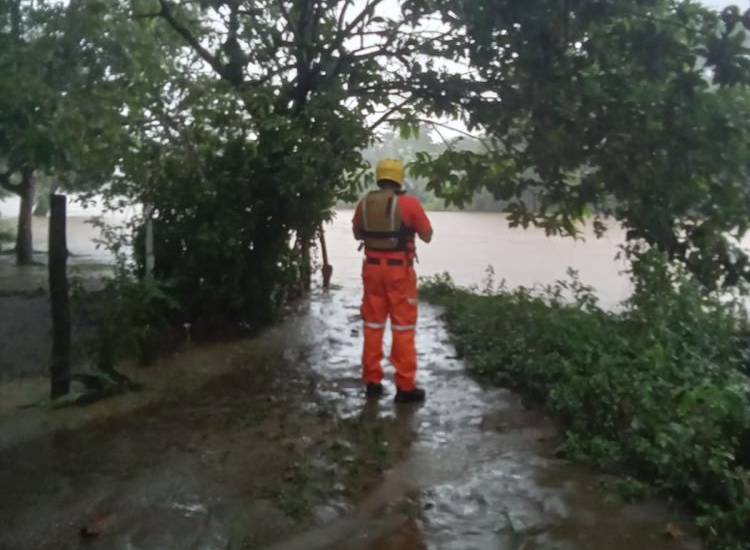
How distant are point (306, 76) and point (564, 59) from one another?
9.06ft

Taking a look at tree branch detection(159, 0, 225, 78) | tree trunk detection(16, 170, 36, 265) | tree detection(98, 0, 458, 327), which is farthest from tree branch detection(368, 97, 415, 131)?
tree trunk detection(16, 170, 36, 265)

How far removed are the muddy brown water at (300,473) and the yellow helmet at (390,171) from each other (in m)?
1.78

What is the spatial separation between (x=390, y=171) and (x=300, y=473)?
282 cm

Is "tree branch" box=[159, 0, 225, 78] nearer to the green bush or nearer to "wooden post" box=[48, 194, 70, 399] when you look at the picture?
"wooden post" box=[48, 194, 70, 399]

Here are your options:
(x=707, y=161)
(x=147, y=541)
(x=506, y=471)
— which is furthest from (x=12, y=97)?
(x=707, y=161)

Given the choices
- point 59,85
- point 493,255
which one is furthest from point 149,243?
point 493,255

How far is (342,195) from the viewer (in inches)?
381

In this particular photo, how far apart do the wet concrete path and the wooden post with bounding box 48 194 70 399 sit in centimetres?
68

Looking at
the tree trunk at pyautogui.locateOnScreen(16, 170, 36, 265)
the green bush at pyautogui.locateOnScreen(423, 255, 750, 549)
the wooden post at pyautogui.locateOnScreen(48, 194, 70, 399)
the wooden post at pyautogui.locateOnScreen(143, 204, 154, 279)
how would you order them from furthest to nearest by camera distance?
1. the tree trunk at pyautogui.locateOnScreen(16, 170, 36, 265)
2. the wooden post at pyautogui.locateOnScreen(143, 204, 154, 279)
3. the wooden post at pyautogui.locateOnScreen(48, 194, 70, 399)
4. the green bush at pyautogui.locateOnScreen(423, 255, 750, 549)

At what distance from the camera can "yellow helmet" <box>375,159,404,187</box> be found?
740cm

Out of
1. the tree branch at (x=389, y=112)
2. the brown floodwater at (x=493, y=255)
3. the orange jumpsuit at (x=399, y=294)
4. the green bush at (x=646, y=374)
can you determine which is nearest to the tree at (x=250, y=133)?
the tree branch at (x=389, y=112)

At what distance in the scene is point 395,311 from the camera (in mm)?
7301

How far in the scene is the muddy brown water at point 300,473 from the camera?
4773 mm

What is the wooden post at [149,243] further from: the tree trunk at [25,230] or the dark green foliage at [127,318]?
the tree trunk at [25,230]
